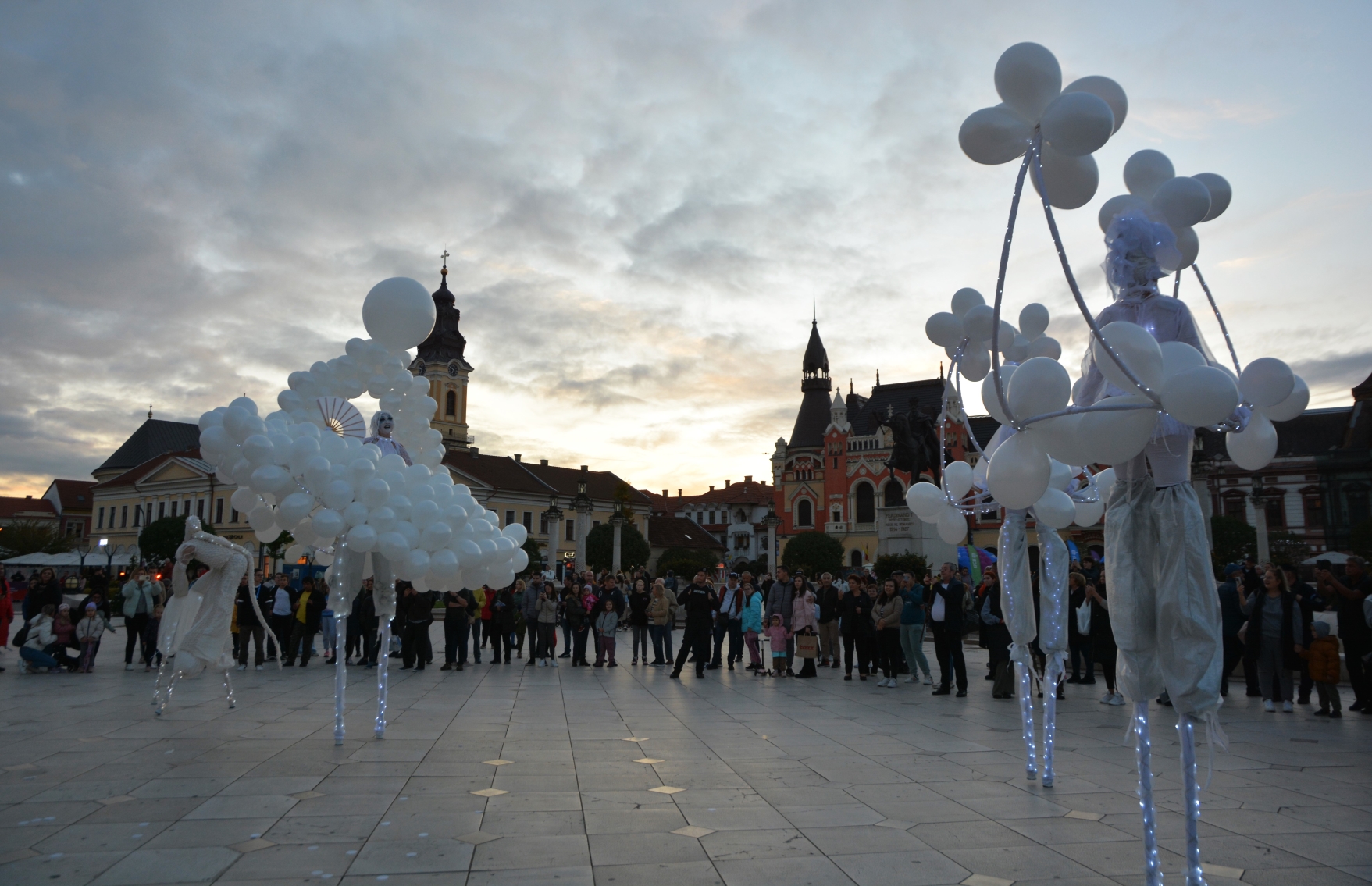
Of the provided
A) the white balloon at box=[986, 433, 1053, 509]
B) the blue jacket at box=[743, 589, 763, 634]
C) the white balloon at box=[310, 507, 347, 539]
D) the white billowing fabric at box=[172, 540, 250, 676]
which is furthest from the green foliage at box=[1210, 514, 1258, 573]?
the white balloon at box=[310, 507, 347, 539]

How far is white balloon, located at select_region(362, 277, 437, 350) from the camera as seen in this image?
24.4 feet

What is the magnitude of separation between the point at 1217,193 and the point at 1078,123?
59.1 inches

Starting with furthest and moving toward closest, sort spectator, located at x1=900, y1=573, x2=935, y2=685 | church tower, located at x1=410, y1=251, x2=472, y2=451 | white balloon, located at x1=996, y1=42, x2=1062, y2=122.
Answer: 1. church tower, located at x1=410, y1=251, x2=472, y2=451
2. spectator, located at x1=900, y1=573, x2=935, y2=685
3. white balloon, located at x1=996, y1=42, x2=1062, y2=122

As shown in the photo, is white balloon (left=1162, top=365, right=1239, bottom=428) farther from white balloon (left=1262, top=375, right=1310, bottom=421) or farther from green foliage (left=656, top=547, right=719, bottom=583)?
green foliage (left=656, top=547, right=719, bottom=583)

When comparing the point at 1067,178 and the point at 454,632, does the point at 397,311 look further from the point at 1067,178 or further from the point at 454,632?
the point at 454,632

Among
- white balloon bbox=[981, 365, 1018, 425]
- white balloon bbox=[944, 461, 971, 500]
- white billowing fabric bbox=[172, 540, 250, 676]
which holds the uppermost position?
white balloon bbox=[981, 365, 1018, 425]

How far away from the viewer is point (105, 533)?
79312mm

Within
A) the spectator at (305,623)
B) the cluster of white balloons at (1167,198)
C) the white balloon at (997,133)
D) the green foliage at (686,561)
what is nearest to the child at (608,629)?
the spectator at (305,623)

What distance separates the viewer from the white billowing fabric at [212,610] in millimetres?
8711

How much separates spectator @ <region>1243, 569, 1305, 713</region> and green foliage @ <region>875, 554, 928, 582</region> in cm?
1400

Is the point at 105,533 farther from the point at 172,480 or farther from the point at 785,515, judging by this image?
the point at 785,515

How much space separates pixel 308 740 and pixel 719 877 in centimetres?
503

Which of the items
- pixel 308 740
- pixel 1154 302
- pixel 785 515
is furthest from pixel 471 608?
pixel 785 515

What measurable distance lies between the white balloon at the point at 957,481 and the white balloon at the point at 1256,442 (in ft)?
8.06
